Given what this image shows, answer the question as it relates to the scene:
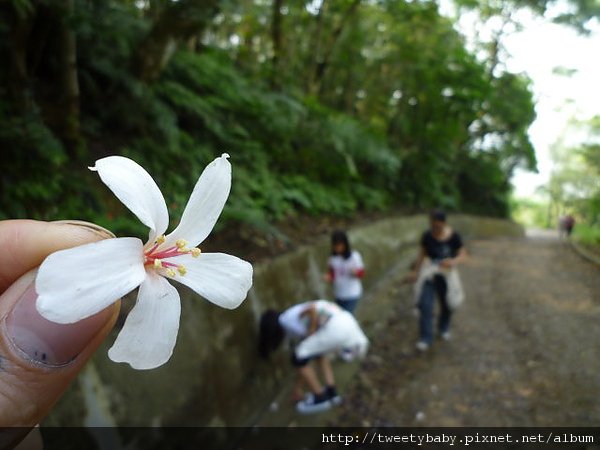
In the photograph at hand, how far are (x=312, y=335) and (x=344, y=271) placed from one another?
1.12 m

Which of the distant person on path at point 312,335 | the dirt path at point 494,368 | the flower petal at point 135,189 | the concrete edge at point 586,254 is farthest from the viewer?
the concrete edge at point 586,254

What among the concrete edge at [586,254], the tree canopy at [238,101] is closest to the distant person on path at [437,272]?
the tree canopy at [238,101]

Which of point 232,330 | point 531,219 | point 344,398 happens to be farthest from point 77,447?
point 531,219

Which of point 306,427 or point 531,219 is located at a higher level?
point 306,427

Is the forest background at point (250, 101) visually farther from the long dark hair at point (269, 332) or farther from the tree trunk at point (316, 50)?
the long dark hair at point (269, 332)

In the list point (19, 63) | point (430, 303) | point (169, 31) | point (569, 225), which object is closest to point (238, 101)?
point (169, 31)

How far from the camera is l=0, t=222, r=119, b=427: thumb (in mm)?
1003

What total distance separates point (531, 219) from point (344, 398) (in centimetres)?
6717

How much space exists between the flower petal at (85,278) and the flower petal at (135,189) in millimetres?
69

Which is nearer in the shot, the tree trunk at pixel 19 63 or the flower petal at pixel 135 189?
the flower petal at pixel 135 189

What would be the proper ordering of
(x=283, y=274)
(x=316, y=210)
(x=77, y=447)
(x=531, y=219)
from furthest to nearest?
(x=531, y=219), (x=316, y=210), (x=283, y=274), (x=77, y=447)

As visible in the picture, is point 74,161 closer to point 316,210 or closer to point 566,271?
point 316,210

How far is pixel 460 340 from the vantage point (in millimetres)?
6145

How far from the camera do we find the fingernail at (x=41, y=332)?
100cm
